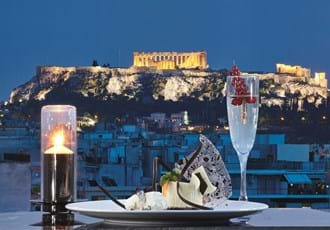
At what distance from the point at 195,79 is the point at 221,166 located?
9.31 metres

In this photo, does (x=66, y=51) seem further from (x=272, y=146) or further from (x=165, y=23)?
(x=272, y=146)

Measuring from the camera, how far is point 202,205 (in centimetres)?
118

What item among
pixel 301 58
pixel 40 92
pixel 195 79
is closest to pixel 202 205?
pixel 40 92

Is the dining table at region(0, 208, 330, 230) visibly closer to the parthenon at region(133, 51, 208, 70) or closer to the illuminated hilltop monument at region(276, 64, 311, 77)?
the parthenon at region(133, 51, 208, 70)

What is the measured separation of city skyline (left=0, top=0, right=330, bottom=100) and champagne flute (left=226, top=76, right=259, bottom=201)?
1213cm

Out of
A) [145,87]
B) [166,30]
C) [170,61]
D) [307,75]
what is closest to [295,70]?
[307,75]

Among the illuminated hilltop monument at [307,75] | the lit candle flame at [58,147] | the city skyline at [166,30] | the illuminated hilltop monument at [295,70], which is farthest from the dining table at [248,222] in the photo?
the city skyline at [166,30]

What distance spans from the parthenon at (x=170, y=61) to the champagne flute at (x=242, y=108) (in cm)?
959

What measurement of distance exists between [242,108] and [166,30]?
15602mm

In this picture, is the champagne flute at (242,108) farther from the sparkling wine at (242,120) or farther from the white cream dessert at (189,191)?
the white cream dessert at (189,191)

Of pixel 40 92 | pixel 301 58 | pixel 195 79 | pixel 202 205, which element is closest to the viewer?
pixel 202 205

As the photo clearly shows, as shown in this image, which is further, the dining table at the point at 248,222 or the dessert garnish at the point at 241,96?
the dessert garnish at the point at 241,96

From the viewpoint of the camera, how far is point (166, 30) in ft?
55.4

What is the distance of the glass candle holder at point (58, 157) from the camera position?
1424 mm
